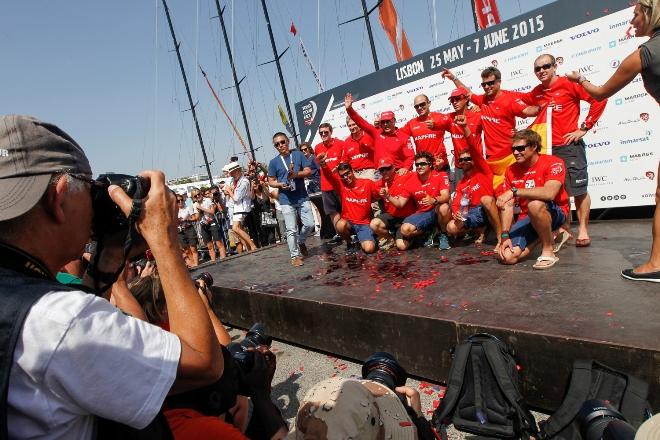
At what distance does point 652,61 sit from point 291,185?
4.34 metres

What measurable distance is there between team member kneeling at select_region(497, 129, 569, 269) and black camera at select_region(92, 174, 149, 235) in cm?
334

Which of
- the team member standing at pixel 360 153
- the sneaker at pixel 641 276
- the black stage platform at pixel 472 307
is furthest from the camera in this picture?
the team member standing at pixel 360 153

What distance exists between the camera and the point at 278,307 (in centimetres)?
417

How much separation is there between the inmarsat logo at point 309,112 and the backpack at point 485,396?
25.8 feet

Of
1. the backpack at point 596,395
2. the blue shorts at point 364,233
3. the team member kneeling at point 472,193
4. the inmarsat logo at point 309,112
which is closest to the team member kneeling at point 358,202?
the blue shorts at point 364,233

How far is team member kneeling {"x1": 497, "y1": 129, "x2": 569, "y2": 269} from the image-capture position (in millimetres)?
3594

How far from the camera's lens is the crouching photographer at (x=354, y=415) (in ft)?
3.72

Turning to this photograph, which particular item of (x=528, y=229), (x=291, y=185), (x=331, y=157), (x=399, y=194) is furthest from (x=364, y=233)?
(x=528, y=229)

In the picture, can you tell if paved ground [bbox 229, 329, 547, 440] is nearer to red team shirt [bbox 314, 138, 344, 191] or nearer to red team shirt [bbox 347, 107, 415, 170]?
red team shirt [bbox 314, 138, 344, 191]

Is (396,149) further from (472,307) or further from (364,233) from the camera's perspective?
(472,307)

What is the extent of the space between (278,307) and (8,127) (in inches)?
135

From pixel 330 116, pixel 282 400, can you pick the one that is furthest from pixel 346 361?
pixel 330 116

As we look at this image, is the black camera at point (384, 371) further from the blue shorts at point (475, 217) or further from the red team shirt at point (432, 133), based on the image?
the red team shirt at point (432, 133)

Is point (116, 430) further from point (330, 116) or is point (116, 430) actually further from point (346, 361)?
point (330, 116)
